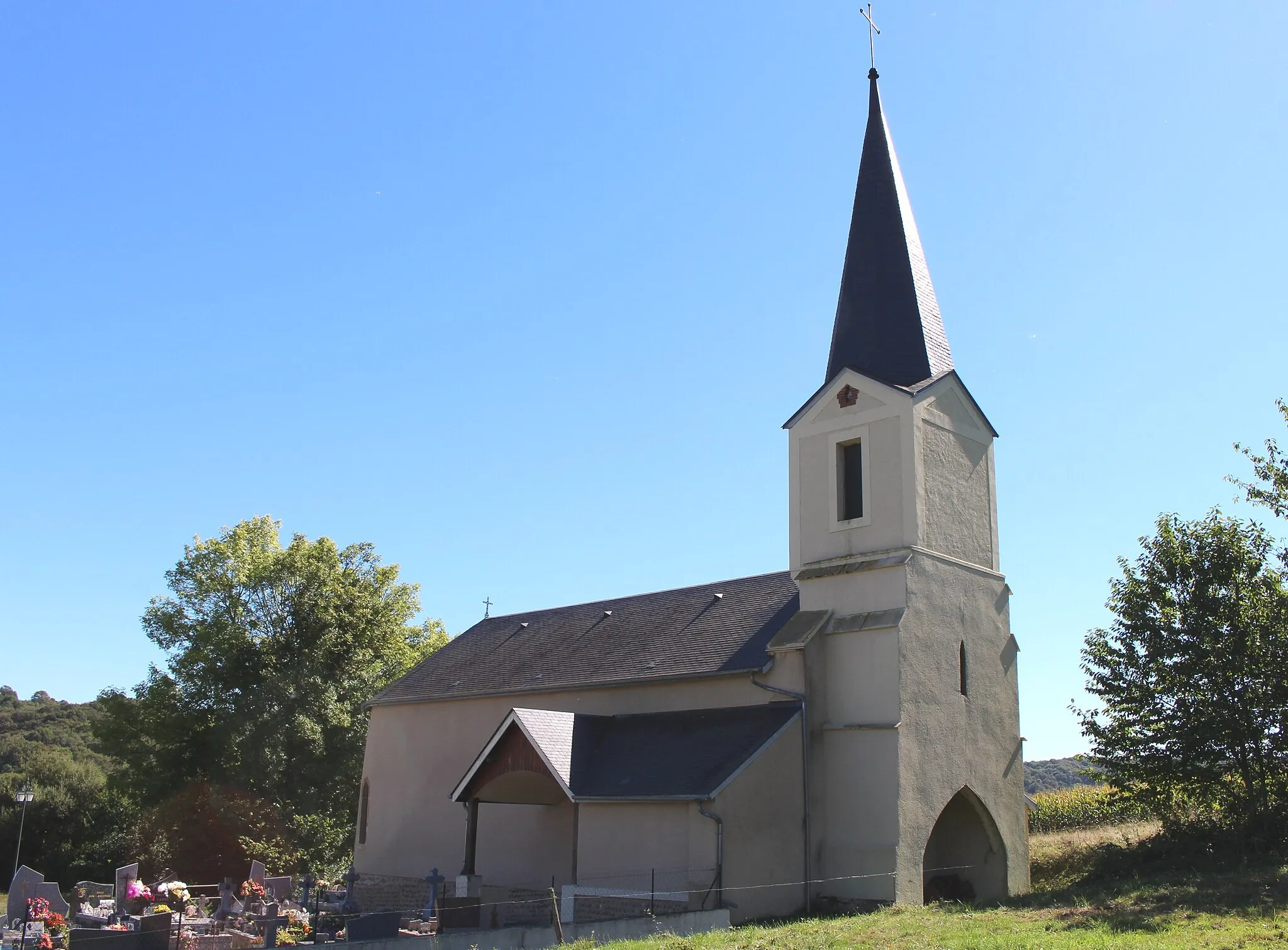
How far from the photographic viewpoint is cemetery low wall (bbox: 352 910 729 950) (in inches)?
651

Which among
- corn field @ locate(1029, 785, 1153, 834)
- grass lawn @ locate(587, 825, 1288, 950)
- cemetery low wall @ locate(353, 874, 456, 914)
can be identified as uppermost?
corn field @ locate(1029, 785, 1153, 834)

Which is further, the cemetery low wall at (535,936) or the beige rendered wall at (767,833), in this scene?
the beige rendered wall at (767,833)

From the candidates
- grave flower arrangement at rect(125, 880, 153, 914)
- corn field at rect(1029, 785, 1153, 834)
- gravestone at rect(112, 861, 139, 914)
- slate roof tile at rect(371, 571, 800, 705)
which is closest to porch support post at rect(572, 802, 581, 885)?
slate roof tile at rect(371, 571, 800, 705)

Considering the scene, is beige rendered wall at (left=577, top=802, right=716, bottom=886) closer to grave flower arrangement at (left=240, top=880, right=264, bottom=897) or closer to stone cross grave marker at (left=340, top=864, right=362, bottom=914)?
stone cross grave marker at (left=340, top=864, right=362, bottom=914)

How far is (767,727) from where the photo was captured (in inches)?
817

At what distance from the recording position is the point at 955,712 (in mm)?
21672

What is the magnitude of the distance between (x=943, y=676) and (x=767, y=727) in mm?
3854

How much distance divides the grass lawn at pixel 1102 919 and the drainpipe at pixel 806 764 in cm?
184

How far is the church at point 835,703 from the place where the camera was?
65.1ft

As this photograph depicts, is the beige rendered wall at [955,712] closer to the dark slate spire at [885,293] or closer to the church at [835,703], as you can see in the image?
the church at [835,703]

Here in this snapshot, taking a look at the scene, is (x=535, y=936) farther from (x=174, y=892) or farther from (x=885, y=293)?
(x=885, y=293)

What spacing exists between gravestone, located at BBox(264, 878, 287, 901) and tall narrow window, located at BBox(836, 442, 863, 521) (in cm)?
1560

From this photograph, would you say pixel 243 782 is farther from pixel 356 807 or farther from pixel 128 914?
pixel 128 914

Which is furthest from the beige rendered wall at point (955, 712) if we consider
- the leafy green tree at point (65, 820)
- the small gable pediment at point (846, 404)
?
the leafy green tree at point (65, 820)
